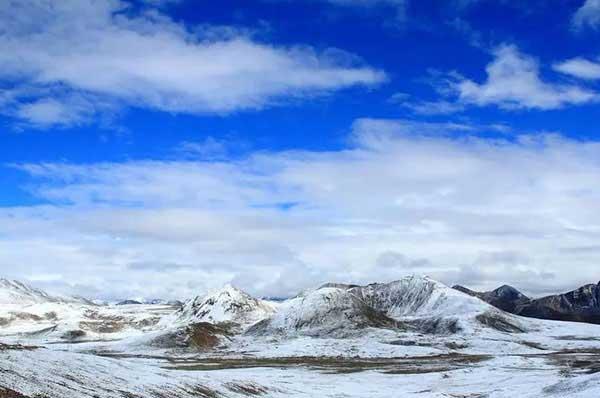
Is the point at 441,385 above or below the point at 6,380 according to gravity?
below

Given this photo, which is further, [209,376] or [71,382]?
[209,376]

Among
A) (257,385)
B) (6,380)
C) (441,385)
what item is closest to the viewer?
(6,380)

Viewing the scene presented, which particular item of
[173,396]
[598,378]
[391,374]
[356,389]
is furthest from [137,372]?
[391,374]

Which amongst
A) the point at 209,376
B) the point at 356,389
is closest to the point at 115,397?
the point at 209,376

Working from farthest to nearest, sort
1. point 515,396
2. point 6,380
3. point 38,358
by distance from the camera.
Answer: point 515,396 → point 38,358 → point 6,380

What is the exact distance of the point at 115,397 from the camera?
5175 cm

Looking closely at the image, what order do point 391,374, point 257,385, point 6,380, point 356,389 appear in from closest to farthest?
1. point 6,380
2. point 257,385
3. point 356,389
4. point 391,374

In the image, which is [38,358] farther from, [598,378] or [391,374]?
[391,374]

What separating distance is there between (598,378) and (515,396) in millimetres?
9934

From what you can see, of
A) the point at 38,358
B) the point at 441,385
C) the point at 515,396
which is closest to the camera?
the point at 38,358

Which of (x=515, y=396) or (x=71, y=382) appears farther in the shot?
(x=515, y=396)

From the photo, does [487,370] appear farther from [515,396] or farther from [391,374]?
[515,396]

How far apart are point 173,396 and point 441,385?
190ft

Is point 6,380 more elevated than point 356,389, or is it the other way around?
point 6,380
